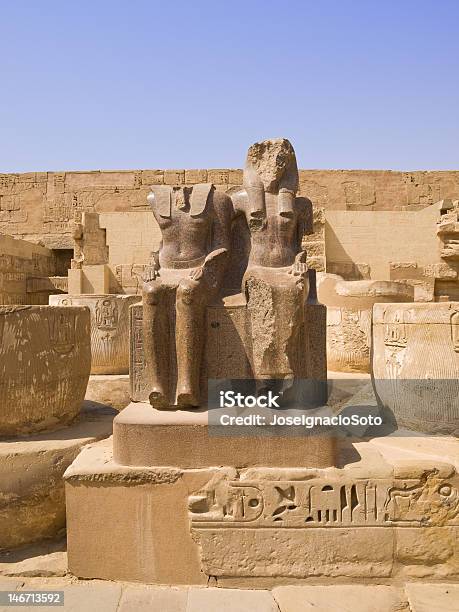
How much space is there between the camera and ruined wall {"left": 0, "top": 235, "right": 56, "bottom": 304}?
35.9ft

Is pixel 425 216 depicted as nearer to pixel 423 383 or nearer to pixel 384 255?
pixel 384 255

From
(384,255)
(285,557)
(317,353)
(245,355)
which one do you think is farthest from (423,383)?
(384,255)

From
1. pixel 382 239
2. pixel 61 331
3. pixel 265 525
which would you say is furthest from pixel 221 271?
pixel 382 239

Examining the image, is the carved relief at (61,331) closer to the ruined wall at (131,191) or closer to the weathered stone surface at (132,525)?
the weathered stone surface at (132,525)

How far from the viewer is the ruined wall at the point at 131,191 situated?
49.8 feet

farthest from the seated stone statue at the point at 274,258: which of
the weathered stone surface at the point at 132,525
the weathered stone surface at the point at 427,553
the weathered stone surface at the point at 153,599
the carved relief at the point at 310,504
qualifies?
the weathered stone surface at the point at 153,599

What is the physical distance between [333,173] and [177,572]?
14.3 metres

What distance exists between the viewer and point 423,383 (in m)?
3.03

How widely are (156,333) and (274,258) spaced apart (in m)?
0.81

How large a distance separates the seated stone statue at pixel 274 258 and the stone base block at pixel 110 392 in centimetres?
216

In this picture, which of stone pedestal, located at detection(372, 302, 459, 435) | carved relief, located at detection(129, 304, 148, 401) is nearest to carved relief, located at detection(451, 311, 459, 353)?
stone pedestal, located at detection(372, 302, 459, 435)

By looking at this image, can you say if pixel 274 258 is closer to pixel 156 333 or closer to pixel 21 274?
pixel 156 333

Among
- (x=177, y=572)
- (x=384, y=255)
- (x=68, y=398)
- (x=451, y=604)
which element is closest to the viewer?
(x=451, y=604)

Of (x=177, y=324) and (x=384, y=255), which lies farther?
(x=384, y=255)
